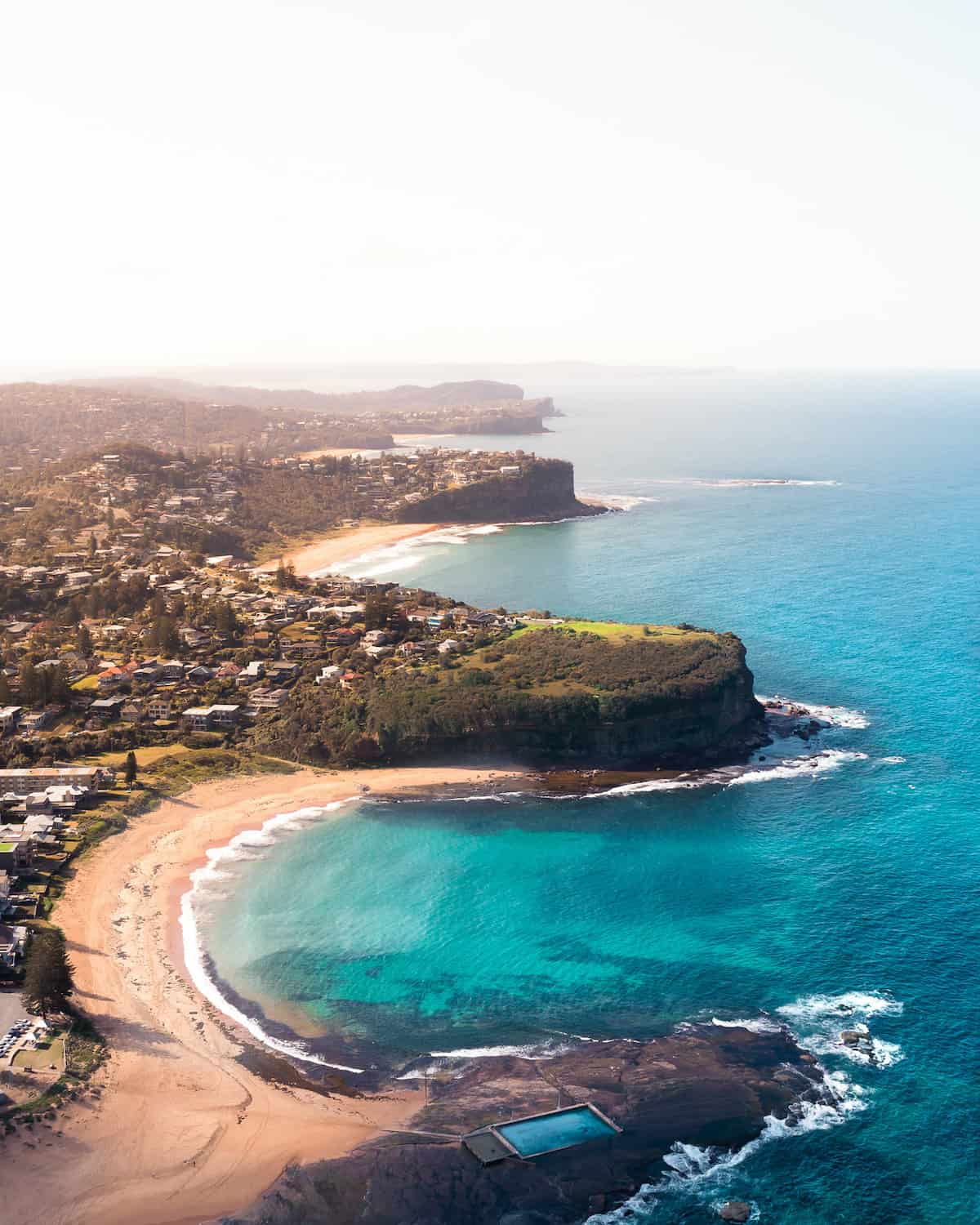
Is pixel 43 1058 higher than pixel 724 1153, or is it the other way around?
pixel 43 1058

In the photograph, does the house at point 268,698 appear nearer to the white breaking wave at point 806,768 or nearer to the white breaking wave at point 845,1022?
the white breaking wave at point 806,768

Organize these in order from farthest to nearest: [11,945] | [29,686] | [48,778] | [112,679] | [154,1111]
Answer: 1. [112,679]
2. [29,686]
3. [48,778]
4. [11,945]
5. [154,1111]

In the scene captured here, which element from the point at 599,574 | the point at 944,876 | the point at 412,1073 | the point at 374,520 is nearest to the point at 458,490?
the point at 374,520

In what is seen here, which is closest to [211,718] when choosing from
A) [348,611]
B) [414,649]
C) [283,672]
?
[283,672]

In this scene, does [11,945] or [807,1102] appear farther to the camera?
[11,945]

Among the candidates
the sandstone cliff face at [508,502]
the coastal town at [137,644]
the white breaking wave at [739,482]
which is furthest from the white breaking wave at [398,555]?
the white breaking wave at [739,482]

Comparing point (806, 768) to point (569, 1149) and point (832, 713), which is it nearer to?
point (832, 713)
